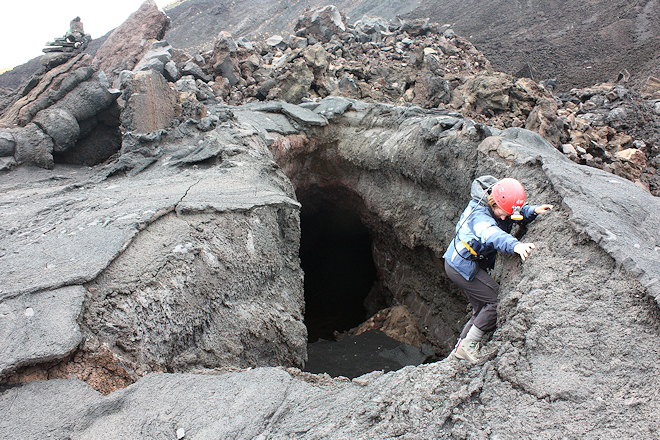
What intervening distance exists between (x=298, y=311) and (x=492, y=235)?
2269mm

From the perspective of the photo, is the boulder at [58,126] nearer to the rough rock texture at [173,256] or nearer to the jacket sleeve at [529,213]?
the rough rock texture at [173,256]

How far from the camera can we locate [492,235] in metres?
2.62

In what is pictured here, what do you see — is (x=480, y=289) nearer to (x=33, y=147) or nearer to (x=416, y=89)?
(x=33, y=147)

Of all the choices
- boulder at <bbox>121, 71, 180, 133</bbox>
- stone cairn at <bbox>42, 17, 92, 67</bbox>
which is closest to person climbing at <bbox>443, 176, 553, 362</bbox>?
boulder at <bbox>121, 71, 180, 133</bbox>

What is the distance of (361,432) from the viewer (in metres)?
1.64

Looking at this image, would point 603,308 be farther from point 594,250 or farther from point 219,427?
point 219,427

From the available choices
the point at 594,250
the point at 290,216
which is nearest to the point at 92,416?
the point at 594,250

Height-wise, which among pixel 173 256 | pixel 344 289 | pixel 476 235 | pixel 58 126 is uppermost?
pixel 58 126

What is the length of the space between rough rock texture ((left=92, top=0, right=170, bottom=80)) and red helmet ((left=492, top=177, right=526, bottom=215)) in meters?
10.4

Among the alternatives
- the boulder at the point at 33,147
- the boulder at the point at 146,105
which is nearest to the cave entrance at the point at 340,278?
the boulder at the point at 146,105

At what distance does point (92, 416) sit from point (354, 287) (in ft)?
21.7

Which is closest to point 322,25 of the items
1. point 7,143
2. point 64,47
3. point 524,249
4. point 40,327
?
point 64,47

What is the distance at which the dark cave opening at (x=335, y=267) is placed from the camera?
7656 millimetres

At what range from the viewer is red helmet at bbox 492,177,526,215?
275 centimetres
